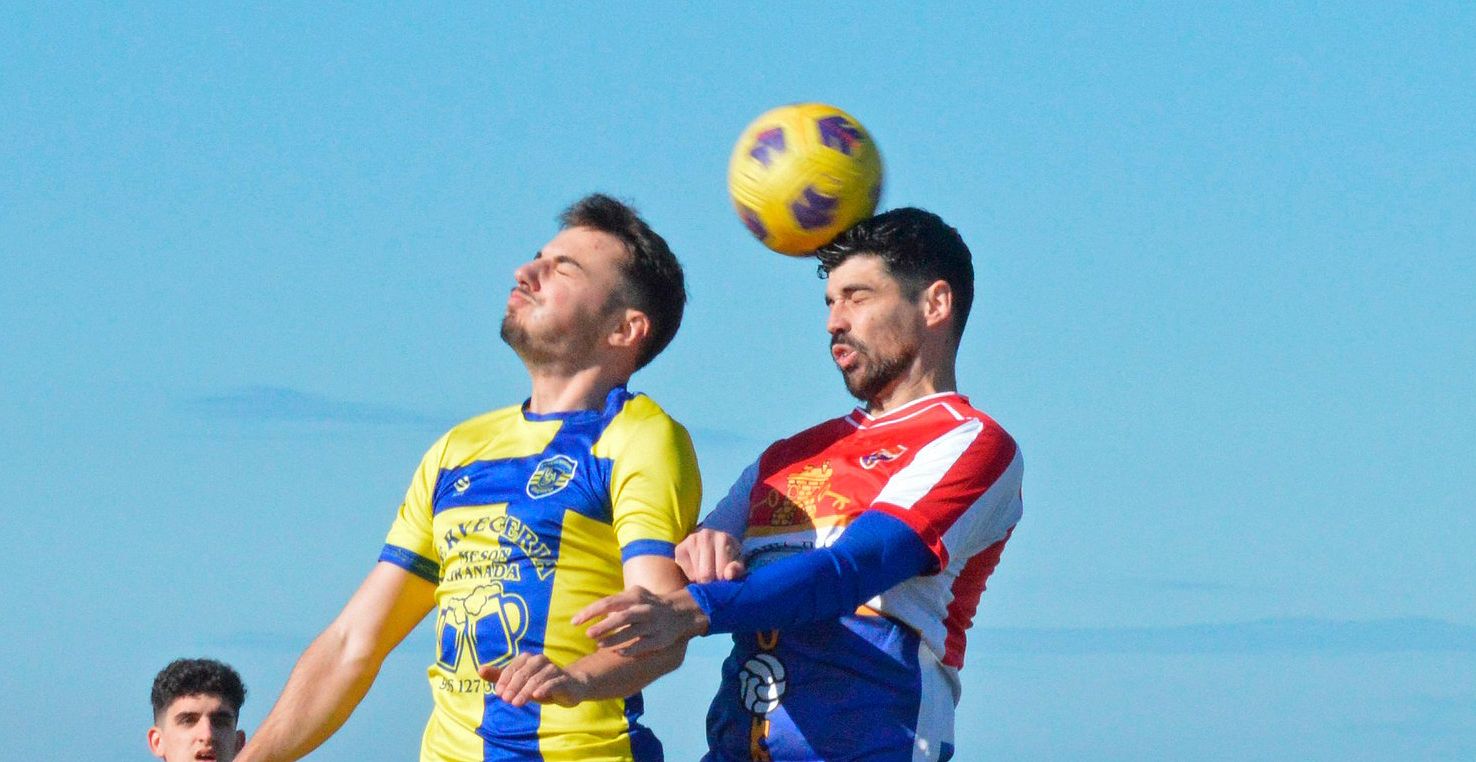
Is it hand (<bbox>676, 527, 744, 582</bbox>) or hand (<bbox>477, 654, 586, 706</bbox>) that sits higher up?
hand (<bbox>676, 527, 744, 582</bbox>)

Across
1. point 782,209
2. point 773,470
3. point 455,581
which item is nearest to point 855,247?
point 782,209

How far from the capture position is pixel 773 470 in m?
8.60

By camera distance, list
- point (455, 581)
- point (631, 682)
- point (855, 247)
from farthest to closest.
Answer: point (855, 247) < point (455, 581) < point (631, 682)

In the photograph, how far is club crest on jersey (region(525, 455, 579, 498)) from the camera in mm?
8086

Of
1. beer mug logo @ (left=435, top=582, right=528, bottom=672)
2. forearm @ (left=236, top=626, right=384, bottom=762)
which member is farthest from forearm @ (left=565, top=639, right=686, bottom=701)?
forearm @ (left=236, top=626, right=384, bottom=762)

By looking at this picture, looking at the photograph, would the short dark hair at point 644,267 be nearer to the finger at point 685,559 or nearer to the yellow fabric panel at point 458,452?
the yellow fabric panel at point 458,452

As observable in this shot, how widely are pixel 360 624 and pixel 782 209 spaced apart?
95.8 inches

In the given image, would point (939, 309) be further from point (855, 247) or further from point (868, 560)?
point (868, 560)

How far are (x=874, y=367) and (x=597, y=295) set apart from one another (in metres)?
1.16

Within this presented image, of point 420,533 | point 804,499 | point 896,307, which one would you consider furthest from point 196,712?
point 896,307

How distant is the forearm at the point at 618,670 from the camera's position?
7.11 meters

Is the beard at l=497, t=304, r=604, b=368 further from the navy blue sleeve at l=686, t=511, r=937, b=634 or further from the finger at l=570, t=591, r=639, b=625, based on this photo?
the finger at l=570, t=591, r=639, b=625

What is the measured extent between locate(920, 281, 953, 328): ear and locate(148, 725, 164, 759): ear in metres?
5.00

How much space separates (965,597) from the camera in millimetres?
8266
